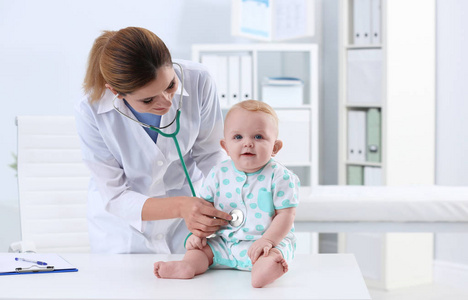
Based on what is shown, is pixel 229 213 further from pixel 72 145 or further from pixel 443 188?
pixel 443 188

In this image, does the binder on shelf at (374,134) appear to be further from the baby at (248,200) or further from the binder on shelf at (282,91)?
the baby at (248,200)

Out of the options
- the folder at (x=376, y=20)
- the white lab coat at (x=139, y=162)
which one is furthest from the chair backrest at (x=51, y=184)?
the folder at (x=376, y=20)

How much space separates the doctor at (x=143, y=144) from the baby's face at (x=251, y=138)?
13 cm

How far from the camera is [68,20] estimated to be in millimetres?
3504

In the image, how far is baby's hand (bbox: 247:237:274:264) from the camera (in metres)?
1.14

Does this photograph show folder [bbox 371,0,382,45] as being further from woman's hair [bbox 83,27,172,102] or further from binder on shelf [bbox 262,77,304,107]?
woman's hair [bbox 83,27,172,102]

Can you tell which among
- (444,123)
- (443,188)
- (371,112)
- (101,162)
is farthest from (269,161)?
(444,123)

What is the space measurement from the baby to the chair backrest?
0.93 meters

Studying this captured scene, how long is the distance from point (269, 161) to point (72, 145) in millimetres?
1032

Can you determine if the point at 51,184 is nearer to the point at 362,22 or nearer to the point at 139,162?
the point at 139,162

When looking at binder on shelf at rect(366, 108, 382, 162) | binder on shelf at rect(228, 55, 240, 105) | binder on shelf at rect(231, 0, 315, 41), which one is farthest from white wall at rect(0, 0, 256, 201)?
binder on shelf at rect(366, 108, 382, 162)

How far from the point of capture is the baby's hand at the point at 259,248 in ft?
3.75

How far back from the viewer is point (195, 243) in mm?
1246

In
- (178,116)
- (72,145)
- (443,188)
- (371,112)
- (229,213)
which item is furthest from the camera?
(371,112)
